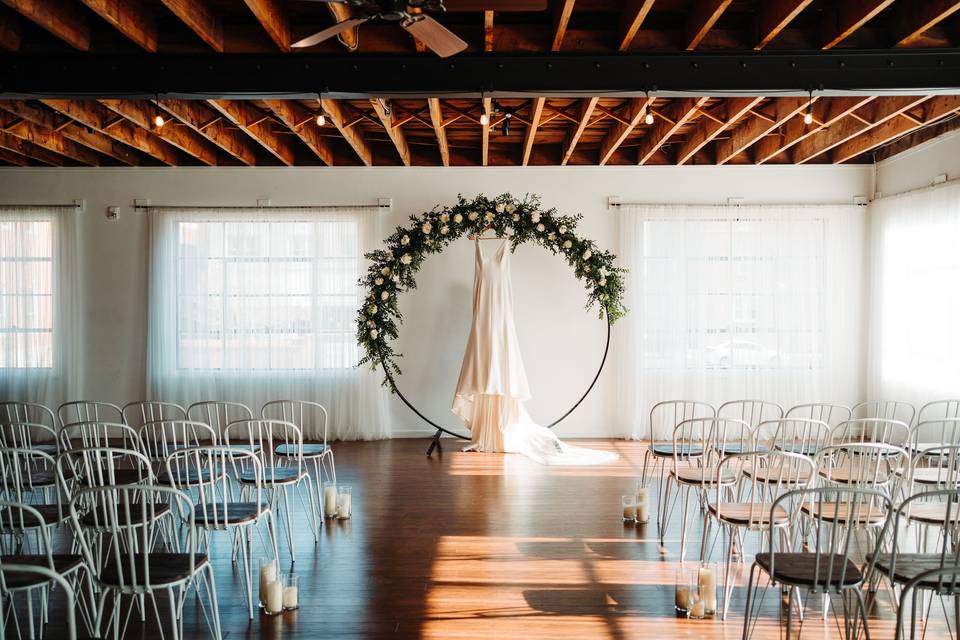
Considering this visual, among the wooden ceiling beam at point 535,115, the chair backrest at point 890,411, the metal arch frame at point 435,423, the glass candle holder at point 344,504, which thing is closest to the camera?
the glass candle holder at point 344,504

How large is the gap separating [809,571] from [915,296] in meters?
5.98

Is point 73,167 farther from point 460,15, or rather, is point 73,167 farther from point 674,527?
point 674,527

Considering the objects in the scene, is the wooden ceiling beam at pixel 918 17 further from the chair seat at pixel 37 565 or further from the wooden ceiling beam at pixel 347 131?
the chair seat at pixel 37 565

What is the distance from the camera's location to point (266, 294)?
924cm

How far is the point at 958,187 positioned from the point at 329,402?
23.1ft

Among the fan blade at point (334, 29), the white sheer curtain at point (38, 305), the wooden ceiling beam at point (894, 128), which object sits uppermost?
the wooden ceiling beam at point (894, 128)

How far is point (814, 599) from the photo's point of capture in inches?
165

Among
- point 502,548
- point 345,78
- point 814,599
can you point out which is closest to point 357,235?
point 345,78

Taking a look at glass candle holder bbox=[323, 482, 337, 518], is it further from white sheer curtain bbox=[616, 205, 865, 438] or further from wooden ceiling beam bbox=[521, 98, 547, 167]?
white sheer curtain bbox=[616, 205, 865, 438]

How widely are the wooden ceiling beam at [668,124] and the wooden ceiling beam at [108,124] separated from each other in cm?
516

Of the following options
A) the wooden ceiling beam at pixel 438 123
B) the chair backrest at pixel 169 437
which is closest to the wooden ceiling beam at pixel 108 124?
the chair backrest at pixel 169 437

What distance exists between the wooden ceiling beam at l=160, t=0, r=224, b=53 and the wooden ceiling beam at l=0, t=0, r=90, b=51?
0.69 metres

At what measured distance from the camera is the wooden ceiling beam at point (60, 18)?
4.34 meters

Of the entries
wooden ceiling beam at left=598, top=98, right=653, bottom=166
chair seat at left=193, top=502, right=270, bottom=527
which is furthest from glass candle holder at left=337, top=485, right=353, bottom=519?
wooden ceiling beam at left=598, top=98, right=653, bottom=166
